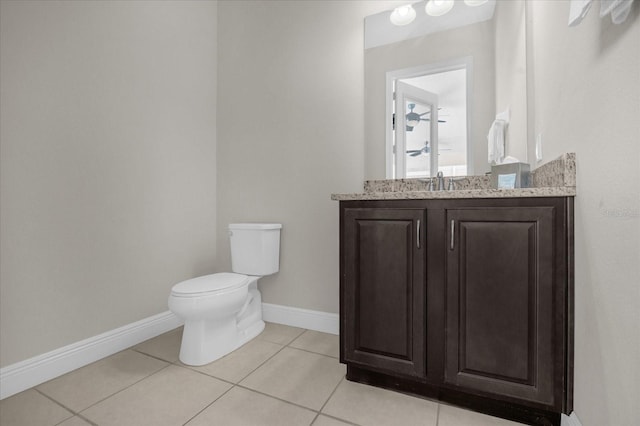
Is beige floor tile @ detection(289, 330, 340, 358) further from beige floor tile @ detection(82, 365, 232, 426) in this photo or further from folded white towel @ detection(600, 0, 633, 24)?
folded white towel @ detection(600, 0, 633, 24)

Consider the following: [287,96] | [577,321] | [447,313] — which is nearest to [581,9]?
[577,321]

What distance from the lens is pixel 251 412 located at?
128cm

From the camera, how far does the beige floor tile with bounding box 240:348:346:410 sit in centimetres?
140

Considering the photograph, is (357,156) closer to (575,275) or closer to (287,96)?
(287,96)

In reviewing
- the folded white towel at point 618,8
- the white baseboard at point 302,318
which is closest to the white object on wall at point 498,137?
the folded white towel at point 618,8

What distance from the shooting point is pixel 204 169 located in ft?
8.16

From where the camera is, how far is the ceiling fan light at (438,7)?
175 centimetres

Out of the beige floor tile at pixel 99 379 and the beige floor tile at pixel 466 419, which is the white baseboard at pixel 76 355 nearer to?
the beige floor tile at pixel 99 379

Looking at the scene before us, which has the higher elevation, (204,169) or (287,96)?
(287,96)

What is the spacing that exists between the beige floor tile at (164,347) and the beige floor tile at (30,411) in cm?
51

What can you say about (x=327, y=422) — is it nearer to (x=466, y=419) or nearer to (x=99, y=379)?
(x=466, y=419)

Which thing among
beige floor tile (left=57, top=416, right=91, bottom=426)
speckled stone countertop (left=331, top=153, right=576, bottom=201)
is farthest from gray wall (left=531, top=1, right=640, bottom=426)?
beige floor tile (left=57, top=416, right=91, bottom=426)

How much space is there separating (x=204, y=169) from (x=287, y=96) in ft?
2.96

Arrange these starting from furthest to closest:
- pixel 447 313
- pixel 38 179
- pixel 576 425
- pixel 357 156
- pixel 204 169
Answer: pixel 204 169, pixel 357 156, pixel 38 179, pixel 447 313, pixel 576 425
